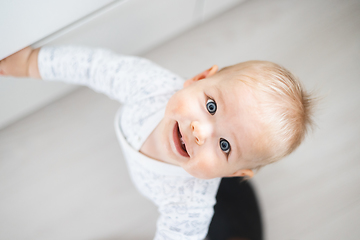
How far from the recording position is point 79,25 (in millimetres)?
606

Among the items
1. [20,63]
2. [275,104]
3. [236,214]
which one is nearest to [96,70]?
[20,63]

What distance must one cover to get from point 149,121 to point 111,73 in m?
0.15

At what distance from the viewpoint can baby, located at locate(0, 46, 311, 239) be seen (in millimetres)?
509

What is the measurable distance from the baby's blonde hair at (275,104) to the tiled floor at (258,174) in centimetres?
43

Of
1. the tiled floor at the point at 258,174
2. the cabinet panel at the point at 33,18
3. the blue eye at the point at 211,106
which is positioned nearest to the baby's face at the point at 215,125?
the blue eye at the point at 211,106

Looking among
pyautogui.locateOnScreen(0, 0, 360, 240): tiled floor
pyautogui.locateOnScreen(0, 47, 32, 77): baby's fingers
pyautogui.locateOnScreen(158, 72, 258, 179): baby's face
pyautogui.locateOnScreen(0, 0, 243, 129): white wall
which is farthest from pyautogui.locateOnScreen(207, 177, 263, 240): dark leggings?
pyautogui.locateOnScreen(0, 47, 32, 77): baby's fingers

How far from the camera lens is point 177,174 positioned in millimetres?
654

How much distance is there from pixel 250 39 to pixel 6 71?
0.84 metres

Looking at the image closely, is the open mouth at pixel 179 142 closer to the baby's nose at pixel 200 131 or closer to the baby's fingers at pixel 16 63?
the baby's nose at pixel 200 131

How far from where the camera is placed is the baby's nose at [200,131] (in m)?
0.50

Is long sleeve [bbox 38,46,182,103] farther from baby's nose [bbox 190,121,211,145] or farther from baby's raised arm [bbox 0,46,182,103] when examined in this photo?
baby's nose [bbox 190,121,211,145]

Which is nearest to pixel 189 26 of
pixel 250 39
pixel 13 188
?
pixel 250 39

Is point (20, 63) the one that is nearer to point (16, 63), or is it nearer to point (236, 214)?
point (16, 63)

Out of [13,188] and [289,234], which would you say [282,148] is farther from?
[13,188]
